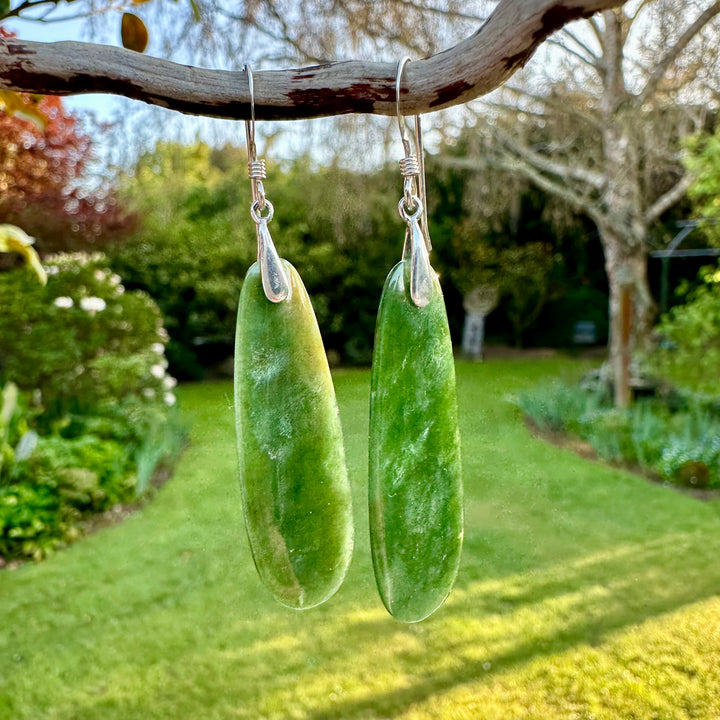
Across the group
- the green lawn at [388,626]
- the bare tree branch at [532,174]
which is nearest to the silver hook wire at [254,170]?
the green lawn at [388,626]

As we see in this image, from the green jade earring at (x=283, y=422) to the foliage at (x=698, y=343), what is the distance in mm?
5068

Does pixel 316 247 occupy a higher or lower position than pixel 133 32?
higher

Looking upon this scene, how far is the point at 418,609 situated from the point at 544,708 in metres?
1.71

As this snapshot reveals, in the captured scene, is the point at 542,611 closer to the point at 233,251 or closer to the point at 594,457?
the point at 594,457

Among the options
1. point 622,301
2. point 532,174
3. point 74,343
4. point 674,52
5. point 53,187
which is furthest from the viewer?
point 532,174

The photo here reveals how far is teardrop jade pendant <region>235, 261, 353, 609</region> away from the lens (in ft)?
2.52

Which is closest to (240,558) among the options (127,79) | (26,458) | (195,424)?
(26,458)

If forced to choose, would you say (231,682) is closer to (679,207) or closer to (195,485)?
(195,485)

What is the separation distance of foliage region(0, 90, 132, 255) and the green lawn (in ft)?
9.82

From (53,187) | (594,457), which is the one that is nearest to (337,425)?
Answer: (594,457)

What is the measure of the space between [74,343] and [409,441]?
515 centimetres

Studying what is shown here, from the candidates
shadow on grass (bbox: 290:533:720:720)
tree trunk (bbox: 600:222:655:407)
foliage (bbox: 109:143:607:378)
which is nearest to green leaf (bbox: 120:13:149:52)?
shadow on grass (bbox: 290:533:720:720)

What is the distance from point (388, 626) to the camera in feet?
9.18

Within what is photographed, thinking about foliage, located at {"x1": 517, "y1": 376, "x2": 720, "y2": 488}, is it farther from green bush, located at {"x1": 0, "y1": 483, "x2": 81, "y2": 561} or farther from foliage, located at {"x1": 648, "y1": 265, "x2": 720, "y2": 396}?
green bush, located at {"x1": 0, "y1": 483, "x2": 81, "y2": 561}
